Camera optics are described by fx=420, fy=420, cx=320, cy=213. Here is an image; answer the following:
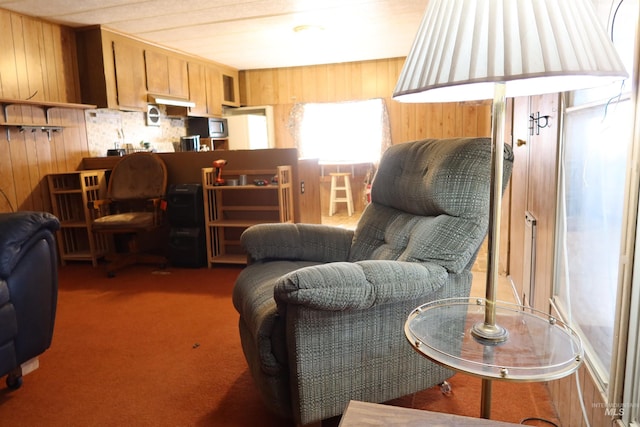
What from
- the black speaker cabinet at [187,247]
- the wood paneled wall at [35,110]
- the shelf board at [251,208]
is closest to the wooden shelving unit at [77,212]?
the wood paneled wall at [35,110]

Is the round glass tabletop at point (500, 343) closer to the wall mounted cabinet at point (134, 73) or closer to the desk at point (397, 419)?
the desk at point (397, 419)

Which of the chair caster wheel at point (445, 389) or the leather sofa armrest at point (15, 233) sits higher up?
the leather sofa armrest at point (15, 233)

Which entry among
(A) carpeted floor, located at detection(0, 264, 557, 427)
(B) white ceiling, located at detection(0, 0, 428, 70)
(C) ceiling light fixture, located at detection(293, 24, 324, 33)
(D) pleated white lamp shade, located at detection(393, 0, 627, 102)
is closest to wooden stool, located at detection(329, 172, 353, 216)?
(B) white ceiling, located at detection(0, 0, 428, 70)

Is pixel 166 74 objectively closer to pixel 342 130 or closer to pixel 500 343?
pixel 342 130

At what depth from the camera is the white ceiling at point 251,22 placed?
3.57 m

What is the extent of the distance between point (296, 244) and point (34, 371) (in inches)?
52.9

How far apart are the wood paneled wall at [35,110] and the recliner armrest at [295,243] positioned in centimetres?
271

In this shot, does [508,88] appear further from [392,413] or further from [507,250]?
[507,250]

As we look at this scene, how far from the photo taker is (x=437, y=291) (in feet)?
→ 4.57

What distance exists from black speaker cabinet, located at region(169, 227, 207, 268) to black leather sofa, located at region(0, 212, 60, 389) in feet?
5.58

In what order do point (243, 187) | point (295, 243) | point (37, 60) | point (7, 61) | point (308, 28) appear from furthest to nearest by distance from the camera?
point (308, 28)
point (37, 60)
point (243, 187)
point (7, 61)
point (295, 243)

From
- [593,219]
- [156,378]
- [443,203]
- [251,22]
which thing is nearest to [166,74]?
[251,22]

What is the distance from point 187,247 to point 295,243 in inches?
78.1

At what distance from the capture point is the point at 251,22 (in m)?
4.14
